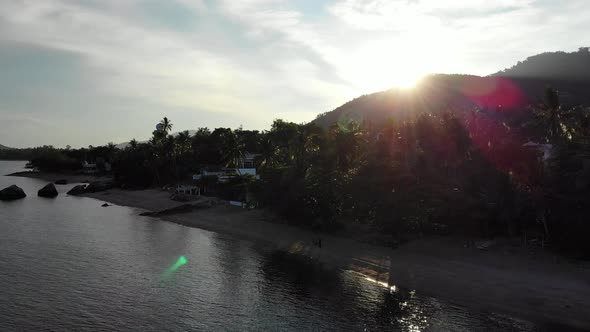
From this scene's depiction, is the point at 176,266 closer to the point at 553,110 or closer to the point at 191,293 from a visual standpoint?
the point at 191,293

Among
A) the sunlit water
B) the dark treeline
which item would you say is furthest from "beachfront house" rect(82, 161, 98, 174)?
the dark treeline

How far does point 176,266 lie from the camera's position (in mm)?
46375

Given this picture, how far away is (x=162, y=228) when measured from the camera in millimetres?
68562

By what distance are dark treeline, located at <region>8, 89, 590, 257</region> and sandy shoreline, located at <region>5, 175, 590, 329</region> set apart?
3.33m

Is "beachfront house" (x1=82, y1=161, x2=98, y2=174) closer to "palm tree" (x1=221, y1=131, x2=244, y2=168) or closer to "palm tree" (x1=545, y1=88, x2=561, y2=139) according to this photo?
"palm tree" (x1=221, y1=131, x2=244, y2=168)

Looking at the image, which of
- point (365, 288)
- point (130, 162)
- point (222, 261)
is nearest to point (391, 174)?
point (365, 288)

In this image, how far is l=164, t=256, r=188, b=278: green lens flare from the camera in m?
43.6

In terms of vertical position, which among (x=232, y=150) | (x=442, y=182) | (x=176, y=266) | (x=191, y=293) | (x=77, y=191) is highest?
(x=232, y=150)

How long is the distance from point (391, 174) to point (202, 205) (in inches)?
1670

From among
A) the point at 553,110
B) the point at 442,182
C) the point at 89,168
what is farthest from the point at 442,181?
the point at 89,168

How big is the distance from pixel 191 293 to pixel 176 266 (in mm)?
9552

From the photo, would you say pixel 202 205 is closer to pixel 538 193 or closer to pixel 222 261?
Answer: pixel 222 261

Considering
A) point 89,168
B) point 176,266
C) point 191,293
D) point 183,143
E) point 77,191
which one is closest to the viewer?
point 191,293

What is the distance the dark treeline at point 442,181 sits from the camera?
4484 centimetres
